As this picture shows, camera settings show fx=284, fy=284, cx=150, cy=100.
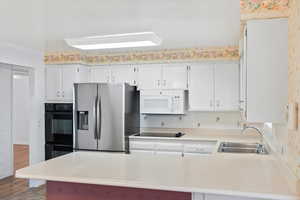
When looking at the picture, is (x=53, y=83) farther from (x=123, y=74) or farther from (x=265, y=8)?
(x=265, y=8)

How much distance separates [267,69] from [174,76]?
111 inches

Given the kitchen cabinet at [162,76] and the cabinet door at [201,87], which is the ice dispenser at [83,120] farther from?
the cabinet door at [201,87]

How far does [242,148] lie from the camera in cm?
377

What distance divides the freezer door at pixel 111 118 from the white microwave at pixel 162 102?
A: 0.52 m

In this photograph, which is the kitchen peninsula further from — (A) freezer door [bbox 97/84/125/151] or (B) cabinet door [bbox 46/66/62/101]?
(B) cabinet door [bbox 46/66/62/101]

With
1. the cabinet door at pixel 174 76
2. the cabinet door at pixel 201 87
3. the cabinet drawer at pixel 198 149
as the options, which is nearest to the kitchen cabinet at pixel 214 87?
the cabinet door at pixel 201 87

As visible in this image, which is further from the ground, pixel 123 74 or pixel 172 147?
pixel 123 74

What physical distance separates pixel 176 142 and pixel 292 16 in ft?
9.48

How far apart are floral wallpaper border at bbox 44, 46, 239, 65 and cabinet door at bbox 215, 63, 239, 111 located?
0.16 meters

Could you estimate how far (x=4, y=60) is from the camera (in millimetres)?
4141

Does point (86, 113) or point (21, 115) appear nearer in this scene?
point (86, 113)

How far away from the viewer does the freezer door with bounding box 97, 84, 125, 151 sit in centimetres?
449

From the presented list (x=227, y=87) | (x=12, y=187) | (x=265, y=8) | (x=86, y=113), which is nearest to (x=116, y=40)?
(x=265, y=8)

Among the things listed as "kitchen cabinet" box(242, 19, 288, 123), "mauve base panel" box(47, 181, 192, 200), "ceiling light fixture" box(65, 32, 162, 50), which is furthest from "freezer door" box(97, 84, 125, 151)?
"kitchen cabinet" box(242, 19, 288, 123)
